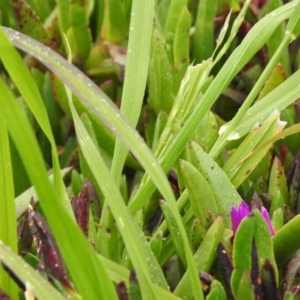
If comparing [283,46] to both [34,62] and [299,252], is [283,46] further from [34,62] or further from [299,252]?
[34,62]

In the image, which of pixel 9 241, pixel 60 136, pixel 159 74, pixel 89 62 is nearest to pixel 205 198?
pixel 9 241

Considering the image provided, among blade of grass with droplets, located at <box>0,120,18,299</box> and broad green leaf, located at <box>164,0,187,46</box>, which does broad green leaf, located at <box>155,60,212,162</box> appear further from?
broad green leaf, located at <box>164,0,187,46</box>

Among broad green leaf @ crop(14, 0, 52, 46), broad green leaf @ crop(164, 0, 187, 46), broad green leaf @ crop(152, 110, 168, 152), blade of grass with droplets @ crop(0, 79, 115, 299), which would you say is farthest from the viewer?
broad green leaf @ crop(14, 0, 52, 46)

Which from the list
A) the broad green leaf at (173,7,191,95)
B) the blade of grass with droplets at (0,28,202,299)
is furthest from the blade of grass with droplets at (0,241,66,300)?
the broad green leaf at (173,7,191,95)

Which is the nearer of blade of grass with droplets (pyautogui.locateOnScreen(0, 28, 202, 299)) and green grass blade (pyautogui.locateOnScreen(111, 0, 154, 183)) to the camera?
blade of grass with droplets (pyautogui.locateOnScreen(0, 28, 202, 299))

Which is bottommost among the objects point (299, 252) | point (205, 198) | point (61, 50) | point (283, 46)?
point (299, 252)

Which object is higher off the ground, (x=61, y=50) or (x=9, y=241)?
(x=61, y=50)

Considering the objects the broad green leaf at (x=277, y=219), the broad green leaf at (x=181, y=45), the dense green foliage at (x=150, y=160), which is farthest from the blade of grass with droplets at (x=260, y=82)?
the broad green leaf at (x=181, y=45)
